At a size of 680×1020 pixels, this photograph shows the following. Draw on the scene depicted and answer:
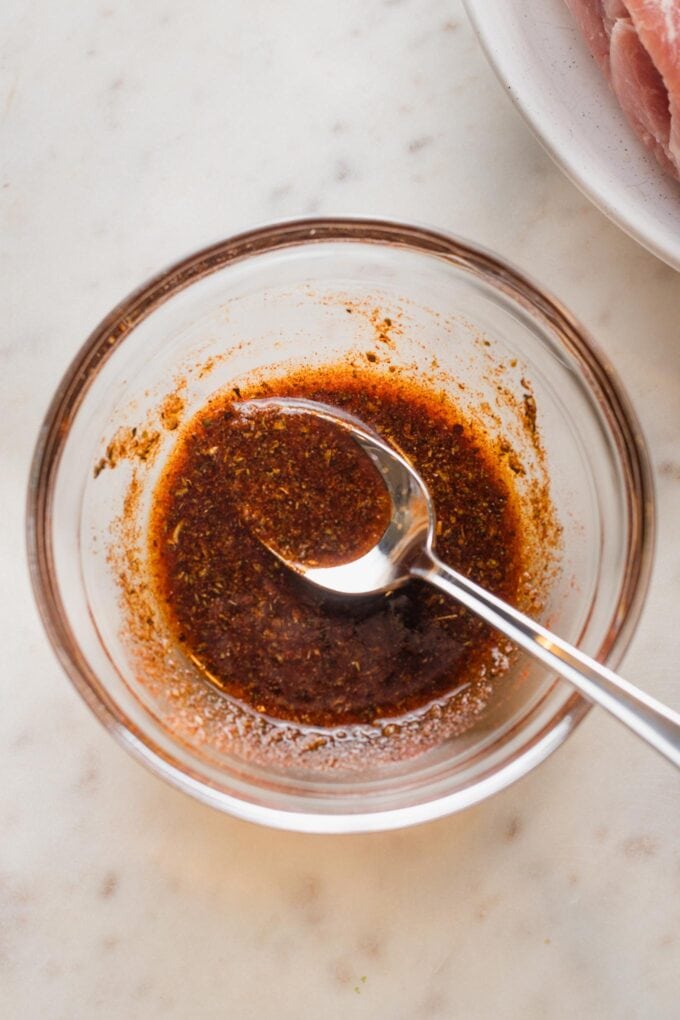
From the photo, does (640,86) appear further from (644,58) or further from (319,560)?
(319,560)

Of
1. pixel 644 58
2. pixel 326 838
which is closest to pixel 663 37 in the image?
pixel 644 58

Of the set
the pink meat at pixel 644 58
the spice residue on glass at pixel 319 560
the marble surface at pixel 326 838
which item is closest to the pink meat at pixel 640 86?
the pink meat at pixel 644 58

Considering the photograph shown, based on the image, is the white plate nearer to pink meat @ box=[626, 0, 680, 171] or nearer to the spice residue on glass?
pink meat @ box=[626, 0, 680, 171]

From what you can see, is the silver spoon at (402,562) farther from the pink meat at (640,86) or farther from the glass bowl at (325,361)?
the pink meat at (640,86)

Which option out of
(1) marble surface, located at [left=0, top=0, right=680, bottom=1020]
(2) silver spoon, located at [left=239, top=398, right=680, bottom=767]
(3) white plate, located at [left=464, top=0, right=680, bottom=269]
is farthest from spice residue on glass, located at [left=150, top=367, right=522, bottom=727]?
(3) white plate, located at [left=464, top=0, right=680, bottom=269]

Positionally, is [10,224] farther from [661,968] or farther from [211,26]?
[661,968]

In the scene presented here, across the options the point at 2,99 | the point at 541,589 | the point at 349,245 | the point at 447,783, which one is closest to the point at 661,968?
the point at 447,783

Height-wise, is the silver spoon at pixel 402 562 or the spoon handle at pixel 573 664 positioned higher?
the silver spoon at pixel 402 562

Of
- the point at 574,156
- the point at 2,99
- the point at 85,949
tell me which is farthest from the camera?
the point at 2,99
